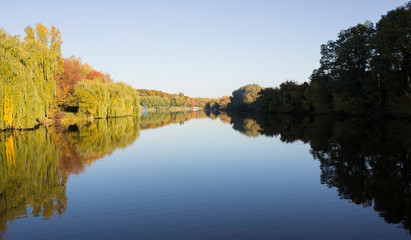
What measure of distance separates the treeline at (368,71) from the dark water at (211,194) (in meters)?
19.6

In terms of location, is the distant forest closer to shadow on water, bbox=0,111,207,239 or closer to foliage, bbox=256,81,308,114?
foliage, bbox=256,81,308,114

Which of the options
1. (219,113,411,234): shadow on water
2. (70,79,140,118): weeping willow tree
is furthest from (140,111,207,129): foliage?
(219,113,411,234): shadow on water

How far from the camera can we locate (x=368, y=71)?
145 ft

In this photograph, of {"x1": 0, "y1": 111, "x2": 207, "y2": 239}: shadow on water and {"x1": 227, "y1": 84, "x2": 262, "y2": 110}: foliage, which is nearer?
{"x1": 0, "y1": 111, "x2": 207, "y2": 239}: shadow on water

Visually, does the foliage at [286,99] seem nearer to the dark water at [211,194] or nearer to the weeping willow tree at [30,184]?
the dark water at [211,194]

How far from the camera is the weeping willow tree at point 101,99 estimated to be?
2265 inches

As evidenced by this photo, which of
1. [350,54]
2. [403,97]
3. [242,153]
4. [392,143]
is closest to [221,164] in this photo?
[242,153]

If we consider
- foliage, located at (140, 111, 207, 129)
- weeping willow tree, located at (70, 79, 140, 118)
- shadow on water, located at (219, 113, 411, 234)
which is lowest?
foliage, located at (140, 111, 207, 129)

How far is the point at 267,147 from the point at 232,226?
587 inches

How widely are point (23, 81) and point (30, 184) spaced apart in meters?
24.0

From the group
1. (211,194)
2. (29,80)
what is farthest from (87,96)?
(211,194)

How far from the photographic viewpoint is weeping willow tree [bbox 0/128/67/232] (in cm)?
960

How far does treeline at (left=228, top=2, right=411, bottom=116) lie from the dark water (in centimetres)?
1962

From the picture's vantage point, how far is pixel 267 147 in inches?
883
